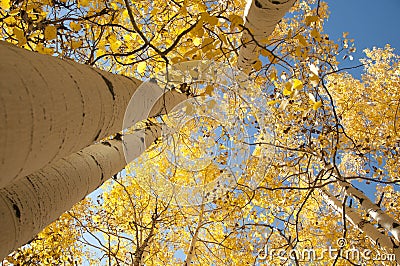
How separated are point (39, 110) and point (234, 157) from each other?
3.91 metres

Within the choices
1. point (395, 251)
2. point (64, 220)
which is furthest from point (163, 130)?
point (395, 251)

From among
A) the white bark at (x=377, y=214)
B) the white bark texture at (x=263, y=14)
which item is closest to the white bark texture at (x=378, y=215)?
the white bark at (x=377, y=214)

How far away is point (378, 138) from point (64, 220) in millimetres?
6943

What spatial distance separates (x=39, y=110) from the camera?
0.66 meters

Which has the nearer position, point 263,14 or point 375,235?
point 263,14

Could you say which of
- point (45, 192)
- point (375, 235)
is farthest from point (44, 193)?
point (375, 235)

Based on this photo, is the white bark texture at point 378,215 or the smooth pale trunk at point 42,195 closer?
the smooth pale trunk at point 42,195

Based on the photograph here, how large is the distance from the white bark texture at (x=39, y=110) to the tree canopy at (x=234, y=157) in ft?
5.35

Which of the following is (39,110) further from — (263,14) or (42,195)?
(263,14)

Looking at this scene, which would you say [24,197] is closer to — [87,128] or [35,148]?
[87,128]

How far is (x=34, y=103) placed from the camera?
0.65 meters

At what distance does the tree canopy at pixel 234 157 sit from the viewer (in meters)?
3.43

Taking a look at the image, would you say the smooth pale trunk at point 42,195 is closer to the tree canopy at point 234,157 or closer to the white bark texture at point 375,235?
the tree canopy at point 234,157

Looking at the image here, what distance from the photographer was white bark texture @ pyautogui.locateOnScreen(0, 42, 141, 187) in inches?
23.2
